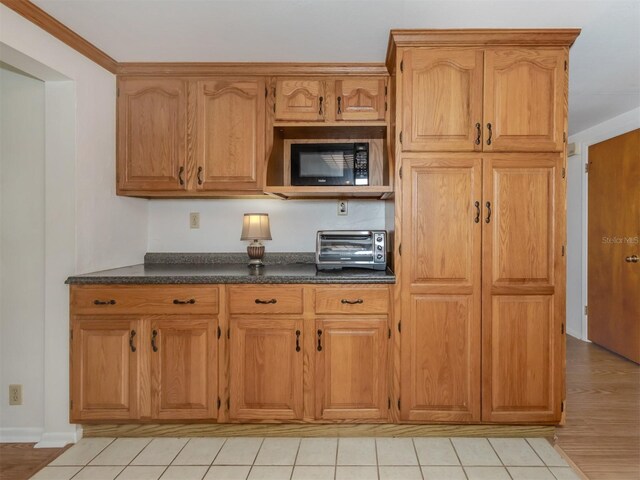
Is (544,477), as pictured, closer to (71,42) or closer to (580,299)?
(580,299)

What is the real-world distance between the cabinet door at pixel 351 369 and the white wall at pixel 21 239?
5.15 ft

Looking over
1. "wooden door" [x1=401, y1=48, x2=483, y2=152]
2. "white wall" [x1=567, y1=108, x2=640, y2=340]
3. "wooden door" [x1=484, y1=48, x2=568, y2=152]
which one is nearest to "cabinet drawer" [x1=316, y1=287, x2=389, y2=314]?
"wooden door" [x1=401, y1=48, x2=483, y2=152]

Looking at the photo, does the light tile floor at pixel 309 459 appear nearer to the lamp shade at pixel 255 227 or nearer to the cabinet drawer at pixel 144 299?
the cabinet drawer at pixel 144 299

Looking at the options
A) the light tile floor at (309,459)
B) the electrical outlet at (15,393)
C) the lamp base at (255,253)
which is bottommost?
the light tile floor at (309,459)

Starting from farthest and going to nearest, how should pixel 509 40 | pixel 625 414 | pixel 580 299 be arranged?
pixel 580 299
pixel 625 414
pixel 509 40

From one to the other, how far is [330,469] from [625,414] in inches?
78.6

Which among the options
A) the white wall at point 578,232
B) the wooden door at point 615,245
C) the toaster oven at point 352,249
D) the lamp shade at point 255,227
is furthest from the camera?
the white wall at point 578,232

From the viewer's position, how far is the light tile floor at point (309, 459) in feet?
6.26

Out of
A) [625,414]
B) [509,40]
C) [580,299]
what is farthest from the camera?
[580,299]

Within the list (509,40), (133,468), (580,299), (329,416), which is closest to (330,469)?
(329,416)

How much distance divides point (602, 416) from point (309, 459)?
6.26 ft

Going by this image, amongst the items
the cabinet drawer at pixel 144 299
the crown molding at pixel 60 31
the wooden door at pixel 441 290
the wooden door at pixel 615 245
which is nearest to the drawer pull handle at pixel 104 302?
the cabinet drawer at pixel 144 299

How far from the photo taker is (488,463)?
2002 millimetres

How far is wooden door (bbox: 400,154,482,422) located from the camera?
2158 mm
